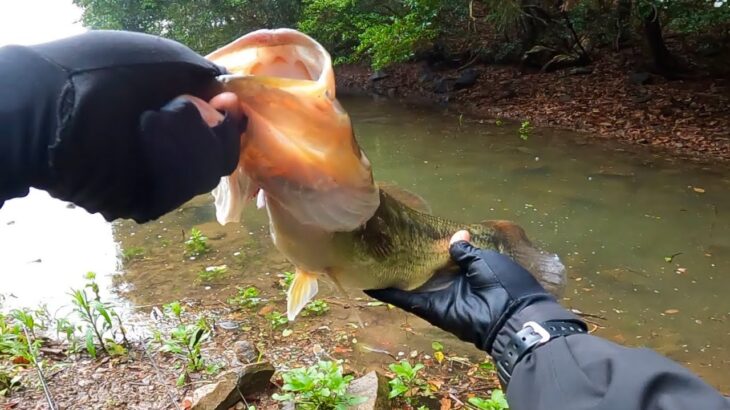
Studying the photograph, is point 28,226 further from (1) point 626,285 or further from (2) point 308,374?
(1) point 626,285

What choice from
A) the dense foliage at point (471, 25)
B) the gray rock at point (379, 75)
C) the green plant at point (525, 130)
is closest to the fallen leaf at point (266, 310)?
the green plant at point (525, 130)

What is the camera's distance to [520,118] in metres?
10.4

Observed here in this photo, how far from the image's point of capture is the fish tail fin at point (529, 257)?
2361 mm

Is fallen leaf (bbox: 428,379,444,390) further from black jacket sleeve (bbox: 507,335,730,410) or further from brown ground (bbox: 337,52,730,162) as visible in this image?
brown ground (bbox: 337,52,730,162)

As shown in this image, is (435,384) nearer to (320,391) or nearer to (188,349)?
(320,391)

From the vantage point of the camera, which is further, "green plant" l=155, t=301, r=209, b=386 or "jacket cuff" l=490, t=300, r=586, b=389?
"green plant" l=155, t=301, r=209, b=386

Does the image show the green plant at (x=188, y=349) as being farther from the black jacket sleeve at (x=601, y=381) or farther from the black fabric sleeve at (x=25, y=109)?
the black fabric sleeve at (x=25, y=109)

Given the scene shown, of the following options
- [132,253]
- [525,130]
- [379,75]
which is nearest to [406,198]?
[132,253]

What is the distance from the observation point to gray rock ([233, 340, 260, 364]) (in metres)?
3.46

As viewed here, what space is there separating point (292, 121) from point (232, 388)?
1875mm

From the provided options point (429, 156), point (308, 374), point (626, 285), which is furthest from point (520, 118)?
point (308, 374)

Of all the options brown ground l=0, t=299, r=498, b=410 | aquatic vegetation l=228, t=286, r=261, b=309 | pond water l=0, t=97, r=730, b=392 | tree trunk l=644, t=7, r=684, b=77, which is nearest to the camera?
brown ground l=0, t=299, r=498, b=410

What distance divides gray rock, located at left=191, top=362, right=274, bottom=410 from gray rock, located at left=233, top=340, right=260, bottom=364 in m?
0.40

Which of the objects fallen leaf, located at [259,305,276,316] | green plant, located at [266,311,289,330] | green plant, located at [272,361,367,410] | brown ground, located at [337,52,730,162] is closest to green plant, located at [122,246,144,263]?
fallen leaf, located at [259,305,276,316]
